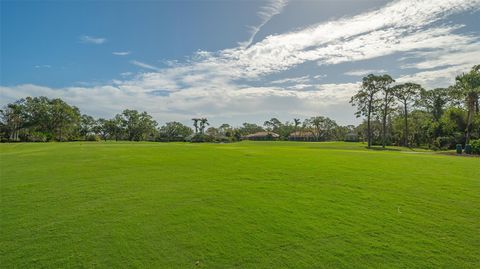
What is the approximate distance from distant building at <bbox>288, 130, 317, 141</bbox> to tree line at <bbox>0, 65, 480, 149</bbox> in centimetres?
43

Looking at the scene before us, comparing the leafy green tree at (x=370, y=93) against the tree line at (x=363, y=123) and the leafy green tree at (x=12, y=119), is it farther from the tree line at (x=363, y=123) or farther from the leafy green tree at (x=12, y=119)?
the leafy green tree at (x=12, y=119)

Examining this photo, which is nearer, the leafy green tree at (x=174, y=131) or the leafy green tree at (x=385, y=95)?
the leafy green tree at (x=385, y=95)

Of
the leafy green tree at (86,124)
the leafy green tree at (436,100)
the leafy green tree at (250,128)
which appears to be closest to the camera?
the leafy green tree at (436,100)

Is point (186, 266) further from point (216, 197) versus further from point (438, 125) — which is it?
point (438, 125)

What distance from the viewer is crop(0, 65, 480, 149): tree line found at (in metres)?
37.9

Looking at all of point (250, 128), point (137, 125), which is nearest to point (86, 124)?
point (137, 125)

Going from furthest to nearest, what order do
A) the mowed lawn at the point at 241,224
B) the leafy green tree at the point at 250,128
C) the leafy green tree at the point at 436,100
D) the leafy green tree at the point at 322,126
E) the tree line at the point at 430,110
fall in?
the leafy green tree at the point at 250,128 < the leafy green tree at the point at 322,126 < the leafy green tree at the point at 436,100 < the tree line at the point at 430,110 < the mowed lawn at the point at 241,224

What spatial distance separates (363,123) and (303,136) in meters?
24.4

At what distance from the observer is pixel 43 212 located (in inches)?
218

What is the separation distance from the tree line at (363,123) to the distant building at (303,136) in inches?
17.1

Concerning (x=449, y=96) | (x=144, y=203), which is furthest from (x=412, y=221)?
(x=449, y=96)

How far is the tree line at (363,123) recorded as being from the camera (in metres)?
37.9

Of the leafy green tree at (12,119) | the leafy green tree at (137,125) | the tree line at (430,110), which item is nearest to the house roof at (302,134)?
the tree line at (430,110)

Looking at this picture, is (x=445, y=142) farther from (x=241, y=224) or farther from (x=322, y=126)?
(x=322, y=126)
